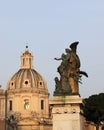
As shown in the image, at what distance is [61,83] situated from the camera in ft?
65.5

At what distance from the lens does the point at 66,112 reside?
762 inches

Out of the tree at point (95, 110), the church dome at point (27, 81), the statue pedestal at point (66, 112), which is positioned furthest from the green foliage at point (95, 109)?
the church dome at point (27, 81)

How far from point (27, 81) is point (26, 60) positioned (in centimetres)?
749

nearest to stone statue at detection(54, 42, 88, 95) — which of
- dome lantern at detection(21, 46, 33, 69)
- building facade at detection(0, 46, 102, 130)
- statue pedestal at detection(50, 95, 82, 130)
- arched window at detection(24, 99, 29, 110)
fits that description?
statue pedestal at detection(50, 95, 82, 130)

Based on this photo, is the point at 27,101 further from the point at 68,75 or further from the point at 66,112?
the point at 66,112

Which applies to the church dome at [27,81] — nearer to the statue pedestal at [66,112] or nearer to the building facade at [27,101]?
the building facade at [27,101]

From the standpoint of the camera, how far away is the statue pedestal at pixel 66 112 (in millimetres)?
19219

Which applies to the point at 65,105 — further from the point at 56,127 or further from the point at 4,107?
the point at 4,107

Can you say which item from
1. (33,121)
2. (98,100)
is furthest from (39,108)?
(98,100)

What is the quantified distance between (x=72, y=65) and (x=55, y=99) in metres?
1.50

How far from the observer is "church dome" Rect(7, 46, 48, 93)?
142750 millimetres

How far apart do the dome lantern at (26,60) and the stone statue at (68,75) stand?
12588cm

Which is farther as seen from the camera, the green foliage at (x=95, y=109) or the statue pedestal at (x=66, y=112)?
the green foliage at (x=95, y=109)

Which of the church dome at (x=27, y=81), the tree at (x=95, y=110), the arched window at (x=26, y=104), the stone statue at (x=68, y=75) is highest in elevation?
the church dome at (x=27, y=81)
